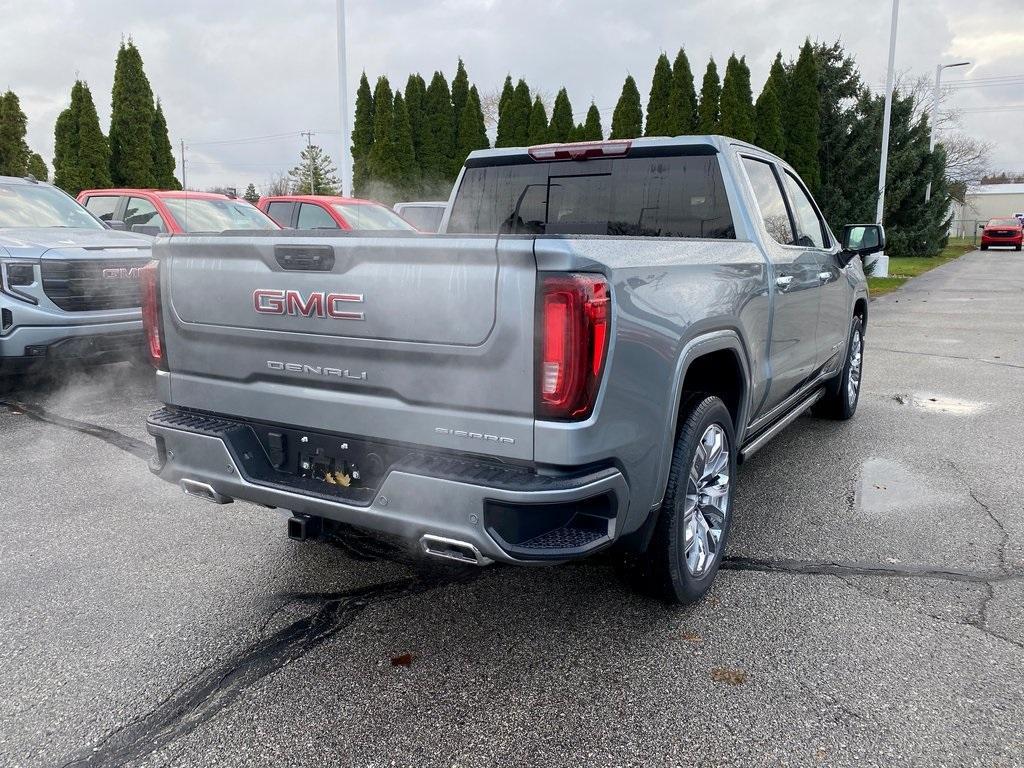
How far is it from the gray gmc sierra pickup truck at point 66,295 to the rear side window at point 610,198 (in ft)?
12.8

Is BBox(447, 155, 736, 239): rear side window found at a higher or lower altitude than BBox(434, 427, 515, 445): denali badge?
higher

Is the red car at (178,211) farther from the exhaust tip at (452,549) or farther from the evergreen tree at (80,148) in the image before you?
the evergreen tree at (80,148)

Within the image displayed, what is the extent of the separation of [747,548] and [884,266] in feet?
68.2

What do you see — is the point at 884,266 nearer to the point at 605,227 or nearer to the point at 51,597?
the point at 605,227

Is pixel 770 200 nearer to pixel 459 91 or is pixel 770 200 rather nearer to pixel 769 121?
pixel 769 121

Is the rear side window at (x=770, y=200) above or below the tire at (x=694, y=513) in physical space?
above

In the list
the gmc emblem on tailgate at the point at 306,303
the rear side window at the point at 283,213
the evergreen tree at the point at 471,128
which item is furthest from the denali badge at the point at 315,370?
the evergreen tree at the point at 471,128

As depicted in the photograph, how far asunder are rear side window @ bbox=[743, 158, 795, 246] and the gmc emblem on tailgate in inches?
94.7

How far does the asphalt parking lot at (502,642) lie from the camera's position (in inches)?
98.0

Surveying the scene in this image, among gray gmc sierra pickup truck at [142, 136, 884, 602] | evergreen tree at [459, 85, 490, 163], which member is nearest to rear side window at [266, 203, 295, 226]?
gray gmc sierra pickup truck at [142, 136, 884, 602]

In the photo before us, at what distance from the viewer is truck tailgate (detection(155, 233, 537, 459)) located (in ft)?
A: 8.18

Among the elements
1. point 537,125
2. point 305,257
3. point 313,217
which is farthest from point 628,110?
point 305,257

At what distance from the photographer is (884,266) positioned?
2233 cm

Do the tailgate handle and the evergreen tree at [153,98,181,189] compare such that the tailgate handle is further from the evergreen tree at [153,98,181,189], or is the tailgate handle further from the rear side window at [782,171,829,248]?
the evergreen tree at [153,98,181,189]
